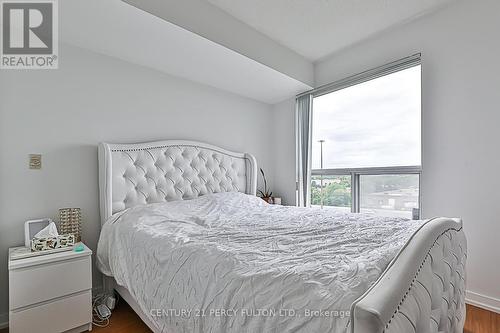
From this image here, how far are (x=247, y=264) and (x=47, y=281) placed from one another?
1.56 metres

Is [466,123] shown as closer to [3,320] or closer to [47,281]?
[47,281]

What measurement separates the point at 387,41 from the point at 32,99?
11.7ft

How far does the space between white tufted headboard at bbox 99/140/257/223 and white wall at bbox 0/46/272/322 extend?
0.19m

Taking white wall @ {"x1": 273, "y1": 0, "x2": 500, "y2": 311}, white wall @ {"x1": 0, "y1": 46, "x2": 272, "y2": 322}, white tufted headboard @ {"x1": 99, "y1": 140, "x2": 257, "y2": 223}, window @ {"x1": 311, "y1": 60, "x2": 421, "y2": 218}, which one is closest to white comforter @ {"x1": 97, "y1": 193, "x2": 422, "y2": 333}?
white tufted headboard @ {"x1": 99, "y1": 140, "x2": 257, "y2": 223}

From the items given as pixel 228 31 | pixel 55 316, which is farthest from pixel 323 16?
pixel 55 316

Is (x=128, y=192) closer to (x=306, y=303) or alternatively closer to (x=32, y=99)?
(x=32, y=99)

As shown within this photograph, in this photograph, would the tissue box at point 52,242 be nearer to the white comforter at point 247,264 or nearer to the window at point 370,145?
the white comforter at point 247,264

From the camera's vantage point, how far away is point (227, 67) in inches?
111

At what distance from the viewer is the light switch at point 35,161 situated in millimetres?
2047

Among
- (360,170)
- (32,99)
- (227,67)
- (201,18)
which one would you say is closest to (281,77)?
(227,67)

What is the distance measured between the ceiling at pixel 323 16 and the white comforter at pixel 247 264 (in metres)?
1.97

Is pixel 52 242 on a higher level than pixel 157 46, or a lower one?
lower

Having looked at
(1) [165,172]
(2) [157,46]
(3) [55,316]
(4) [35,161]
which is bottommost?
(3) [55,316]

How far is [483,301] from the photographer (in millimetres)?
2119
